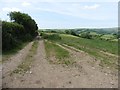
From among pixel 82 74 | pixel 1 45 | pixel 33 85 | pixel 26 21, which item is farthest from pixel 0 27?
pixel 26 21

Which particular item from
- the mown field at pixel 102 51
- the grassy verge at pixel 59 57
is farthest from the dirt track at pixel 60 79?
the mown field at pixel 102 51

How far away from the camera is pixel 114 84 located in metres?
11.9

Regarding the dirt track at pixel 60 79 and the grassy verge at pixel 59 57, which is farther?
the grassy verge at pixel 59 57

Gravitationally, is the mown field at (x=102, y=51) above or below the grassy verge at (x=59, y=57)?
below

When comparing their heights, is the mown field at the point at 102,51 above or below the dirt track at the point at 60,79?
below

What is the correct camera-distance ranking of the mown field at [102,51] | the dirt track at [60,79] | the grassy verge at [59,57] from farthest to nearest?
the mown field at [102,51]
the grassy verge at [59,57]
the dirt track at [60,79]

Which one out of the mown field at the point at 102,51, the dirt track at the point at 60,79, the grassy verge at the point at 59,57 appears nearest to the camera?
the dirt track at the point at 60,79

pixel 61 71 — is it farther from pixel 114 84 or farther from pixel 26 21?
pixel 26 21

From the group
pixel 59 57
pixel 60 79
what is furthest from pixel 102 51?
pixel 60 79

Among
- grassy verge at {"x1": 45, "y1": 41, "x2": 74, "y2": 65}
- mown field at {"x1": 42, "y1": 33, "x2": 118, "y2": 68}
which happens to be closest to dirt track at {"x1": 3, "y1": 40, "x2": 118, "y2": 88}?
grassy verge at {"x1": 45, "y1": 41, "x2": 74, "y2": 65}

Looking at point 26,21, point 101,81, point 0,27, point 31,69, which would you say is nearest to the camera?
point 101,81

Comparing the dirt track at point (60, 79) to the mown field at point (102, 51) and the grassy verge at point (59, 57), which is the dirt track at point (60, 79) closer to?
the grassy verge at point (59, 57)

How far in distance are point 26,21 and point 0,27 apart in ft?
142

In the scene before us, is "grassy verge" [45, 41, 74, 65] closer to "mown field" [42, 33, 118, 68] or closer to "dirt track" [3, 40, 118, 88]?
"mown field" [42, 33, 118, 68]
